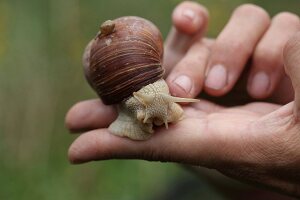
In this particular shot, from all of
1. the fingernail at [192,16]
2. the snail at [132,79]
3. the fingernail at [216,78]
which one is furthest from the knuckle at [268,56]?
the snail at [132,79]

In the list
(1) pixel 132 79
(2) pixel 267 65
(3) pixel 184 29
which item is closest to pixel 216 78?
(2) pixel 267 65

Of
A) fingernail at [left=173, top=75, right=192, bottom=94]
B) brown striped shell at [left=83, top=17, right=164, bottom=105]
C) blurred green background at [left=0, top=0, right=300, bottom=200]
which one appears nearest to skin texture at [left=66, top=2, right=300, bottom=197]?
fingernail at [left=173, top=75, right=192, bottom=94]

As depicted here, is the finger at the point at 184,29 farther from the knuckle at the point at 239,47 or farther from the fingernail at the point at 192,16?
the knuckle at the point at 239,47

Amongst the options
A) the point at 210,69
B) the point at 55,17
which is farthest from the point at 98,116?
the point at 55,17

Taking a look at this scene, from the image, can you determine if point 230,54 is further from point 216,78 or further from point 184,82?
point 184,82

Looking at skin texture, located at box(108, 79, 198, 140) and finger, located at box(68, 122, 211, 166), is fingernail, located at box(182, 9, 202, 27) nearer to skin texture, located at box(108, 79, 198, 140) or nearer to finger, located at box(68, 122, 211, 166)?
skin texture, located at box(108, 79, 198, 140)

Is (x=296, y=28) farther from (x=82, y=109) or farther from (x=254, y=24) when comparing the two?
(x=82, y=109)
